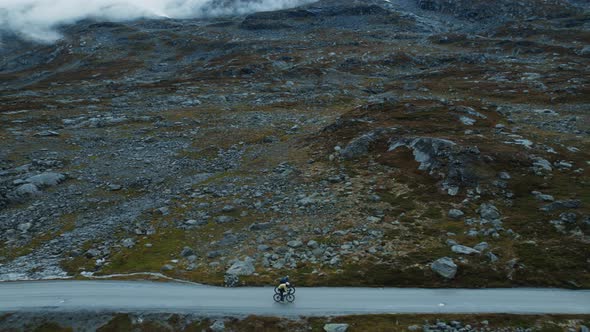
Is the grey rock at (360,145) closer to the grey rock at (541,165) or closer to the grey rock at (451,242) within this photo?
the grey rock at (541,165)

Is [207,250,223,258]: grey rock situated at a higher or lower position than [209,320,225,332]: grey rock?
lower

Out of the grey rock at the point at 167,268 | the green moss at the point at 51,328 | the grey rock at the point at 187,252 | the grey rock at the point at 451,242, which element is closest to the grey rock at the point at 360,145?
the grey rock at the point at 451,242

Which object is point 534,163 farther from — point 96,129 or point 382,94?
point 96,129

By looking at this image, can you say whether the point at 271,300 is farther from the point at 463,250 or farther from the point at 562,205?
the point at 562,205

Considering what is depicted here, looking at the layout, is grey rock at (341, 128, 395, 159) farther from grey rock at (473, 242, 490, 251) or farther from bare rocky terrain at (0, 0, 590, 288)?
grey rock at (473, 242, 490, 251)

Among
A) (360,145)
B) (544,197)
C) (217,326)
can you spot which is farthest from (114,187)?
(544,197)

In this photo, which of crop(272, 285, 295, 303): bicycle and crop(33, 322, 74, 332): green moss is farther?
crop(272, 285, 295, 303): bicycle

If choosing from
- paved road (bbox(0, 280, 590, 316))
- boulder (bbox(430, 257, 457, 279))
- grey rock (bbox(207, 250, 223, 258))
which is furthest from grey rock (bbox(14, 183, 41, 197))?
boulder (bbox(430, 257, 457, 279))
